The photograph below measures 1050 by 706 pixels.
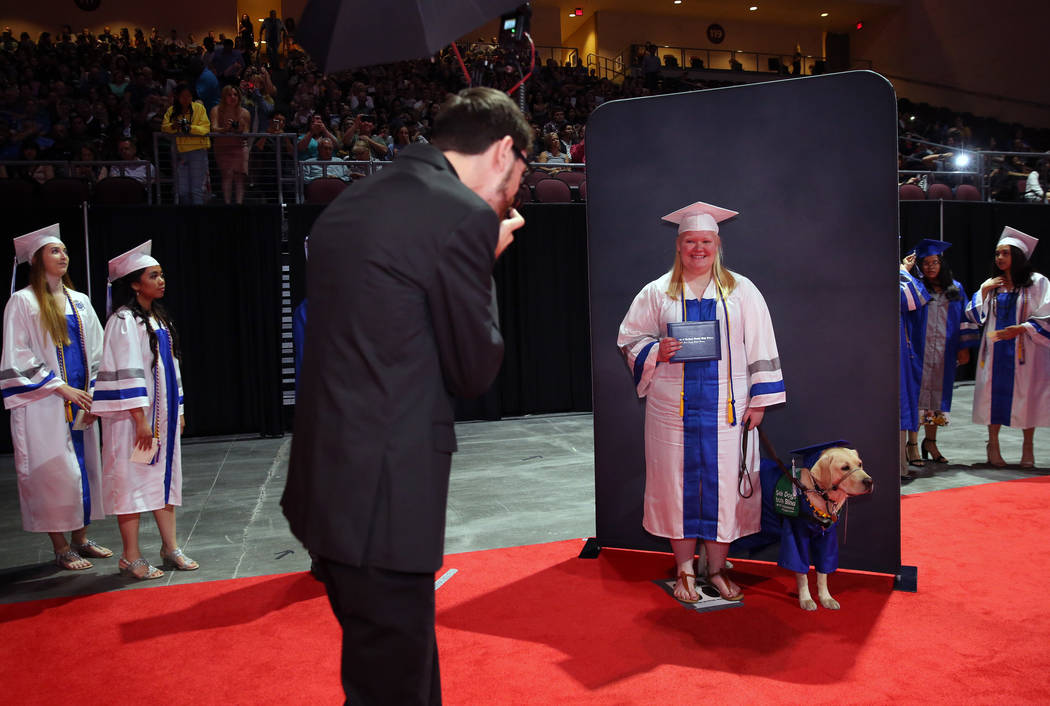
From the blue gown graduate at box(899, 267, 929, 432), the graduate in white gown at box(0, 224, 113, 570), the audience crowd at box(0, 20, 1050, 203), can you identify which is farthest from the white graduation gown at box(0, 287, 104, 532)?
the blue gown graduate at box(899, 267, 929, 432)

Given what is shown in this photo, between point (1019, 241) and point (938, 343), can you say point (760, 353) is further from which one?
point (1019, 241)

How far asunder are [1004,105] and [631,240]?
20116 millimetres

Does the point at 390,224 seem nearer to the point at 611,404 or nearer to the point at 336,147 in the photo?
the point at 611,404

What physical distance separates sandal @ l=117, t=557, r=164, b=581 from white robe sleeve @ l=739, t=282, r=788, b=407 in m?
3.39

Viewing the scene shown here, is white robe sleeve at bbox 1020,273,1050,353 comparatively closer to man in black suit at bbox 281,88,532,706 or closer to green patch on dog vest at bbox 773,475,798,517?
green patch on dog vest at bbox 773,475,798,517

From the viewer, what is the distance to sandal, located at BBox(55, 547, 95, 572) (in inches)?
184

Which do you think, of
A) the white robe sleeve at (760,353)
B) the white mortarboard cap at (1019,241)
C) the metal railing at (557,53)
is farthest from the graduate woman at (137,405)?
the metal railing at (557,53)

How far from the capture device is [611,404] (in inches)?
179

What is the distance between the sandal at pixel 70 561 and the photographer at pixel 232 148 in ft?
16.3

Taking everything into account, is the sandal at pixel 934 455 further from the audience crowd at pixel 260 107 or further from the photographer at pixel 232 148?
the photographer at pixel 232 148

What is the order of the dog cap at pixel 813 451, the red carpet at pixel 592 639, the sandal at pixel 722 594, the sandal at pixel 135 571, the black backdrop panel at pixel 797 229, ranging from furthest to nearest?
the sandal at pixel 135 571, the black backdrop panel at pixel 797 229, the sandal at pixel 722 594, the dog cap at pixel 813 451, the red carpet at pixel 592 639

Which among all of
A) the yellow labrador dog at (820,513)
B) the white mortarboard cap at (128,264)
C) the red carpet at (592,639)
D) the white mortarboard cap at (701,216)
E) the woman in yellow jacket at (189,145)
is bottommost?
the red carpet at (592,639)

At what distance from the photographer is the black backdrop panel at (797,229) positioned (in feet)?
13.0

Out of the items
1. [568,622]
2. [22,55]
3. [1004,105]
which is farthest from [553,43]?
[568,622]
